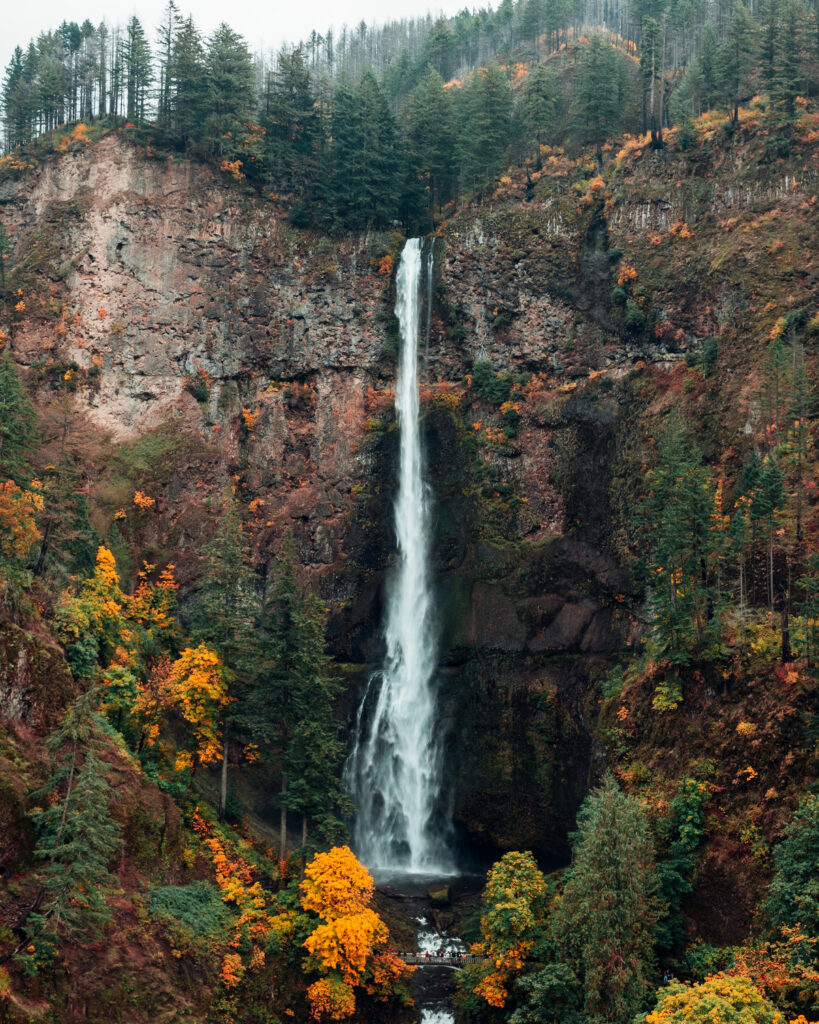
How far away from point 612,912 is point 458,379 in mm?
39317

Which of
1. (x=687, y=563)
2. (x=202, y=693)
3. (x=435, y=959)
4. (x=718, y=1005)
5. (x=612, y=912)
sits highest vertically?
(x=687, y=563)

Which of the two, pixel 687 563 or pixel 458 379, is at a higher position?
pixel 458 379

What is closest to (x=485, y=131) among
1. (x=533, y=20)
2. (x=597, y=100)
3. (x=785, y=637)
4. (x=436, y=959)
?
(x=597, y=100)

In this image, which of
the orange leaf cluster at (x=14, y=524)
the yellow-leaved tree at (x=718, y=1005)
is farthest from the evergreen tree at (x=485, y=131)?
the yellow-leaved tree at (x=718, y=1005)

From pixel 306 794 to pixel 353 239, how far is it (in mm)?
42870

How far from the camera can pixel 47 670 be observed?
1447 inches

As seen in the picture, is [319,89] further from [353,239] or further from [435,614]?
→ [435,614]

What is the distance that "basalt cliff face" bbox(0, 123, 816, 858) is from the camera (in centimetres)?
5328

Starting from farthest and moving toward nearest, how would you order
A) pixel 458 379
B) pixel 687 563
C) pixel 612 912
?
pixel 458 379, pixel 687 563, pixel 612 912

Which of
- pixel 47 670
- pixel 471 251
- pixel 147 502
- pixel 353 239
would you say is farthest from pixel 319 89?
pixel 47 670

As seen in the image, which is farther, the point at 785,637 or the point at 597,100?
the point at 597,100

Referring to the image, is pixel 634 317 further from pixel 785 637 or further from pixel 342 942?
pixel 342 942

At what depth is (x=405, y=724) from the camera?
5597cm

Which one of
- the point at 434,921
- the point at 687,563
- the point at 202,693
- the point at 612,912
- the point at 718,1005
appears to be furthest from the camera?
the point at 434,921
